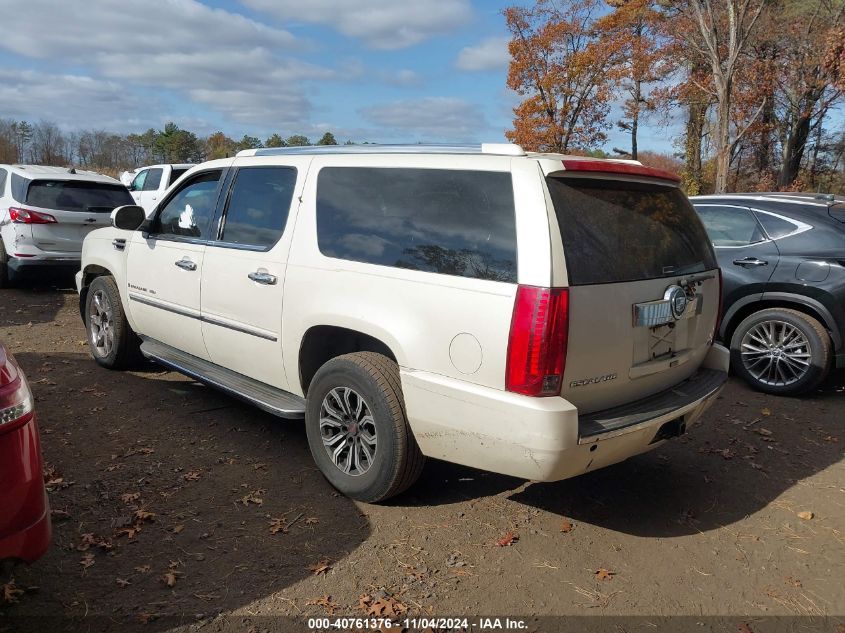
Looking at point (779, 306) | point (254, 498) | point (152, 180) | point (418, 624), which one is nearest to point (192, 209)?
point (254, 498)

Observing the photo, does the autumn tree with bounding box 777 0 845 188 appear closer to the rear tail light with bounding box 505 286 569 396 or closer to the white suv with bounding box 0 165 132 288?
the white suv with bounding box 0 165 132 288

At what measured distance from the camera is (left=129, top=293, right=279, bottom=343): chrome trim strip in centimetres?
421

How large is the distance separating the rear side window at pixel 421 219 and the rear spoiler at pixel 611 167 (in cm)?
33

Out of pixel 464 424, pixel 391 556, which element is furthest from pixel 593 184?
pixel 391 556

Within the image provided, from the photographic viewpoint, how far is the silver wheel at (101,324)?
5.93 meters

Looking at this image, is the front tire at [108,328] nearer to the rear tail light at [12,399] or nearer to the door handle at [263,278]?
the door handle at [263,278]

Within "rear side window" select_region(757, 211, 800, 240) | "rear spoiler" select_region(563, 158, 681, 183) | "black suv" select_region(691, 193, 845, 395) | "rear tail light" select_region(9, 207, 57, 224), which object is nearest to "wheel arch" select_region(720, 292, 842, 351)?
"black suv" select_region(691, 193, 845, 395)

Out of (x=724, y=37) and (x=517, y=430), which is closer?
(x=517, y=430)

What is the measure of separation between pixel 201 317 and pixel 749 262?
4.99m

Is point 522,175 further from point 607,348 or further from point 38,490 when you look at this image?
point 38,490

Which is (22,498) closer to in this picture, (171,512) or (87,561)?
(87,561)

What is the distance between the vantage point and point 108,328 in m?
6.01

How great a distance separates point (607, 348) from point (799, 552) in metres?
1.57

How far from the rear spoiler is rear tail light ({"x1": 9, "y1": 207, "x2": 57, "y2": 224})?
8.43m
